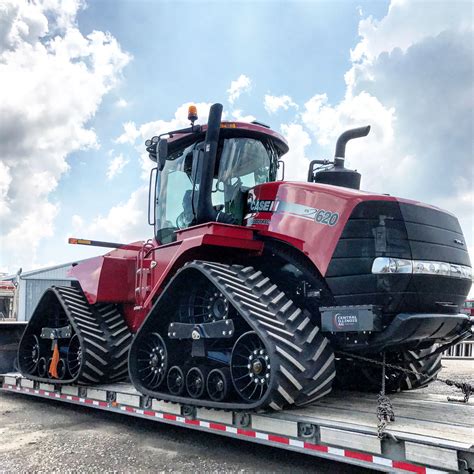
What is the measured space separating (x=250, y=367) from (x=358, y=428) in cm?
110

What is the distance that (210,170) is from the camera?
19.5 ft

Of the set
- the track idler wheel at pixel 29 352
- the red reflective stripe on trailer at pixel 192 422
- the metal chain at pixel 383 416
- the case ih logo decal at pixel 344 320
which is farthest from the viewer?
the track idler wheel at pixel 29 352

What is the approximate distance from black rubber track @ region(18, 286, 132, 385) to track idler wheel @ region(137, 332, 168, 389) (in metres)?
1.27

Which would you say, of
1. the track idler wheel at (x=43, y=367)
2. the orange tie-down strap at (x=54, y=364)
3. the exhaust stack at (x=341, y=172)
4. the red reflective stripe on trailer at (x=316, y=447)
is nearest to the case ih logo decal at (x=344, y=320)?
the red reflective stripe on trailer at (x=316, y=447)

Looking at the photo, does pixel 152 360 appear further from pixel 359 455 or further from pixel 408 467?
pixel 408 467

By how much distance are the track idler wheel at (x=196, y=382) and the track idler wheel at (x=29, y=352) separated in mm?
4043

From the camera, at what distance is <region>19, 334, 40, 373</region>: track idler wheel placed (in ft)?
28.5

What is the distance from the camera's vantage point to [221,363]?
17.7 ft

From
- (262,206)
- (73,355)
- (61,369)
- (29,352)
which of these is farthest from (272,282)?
(29,352)

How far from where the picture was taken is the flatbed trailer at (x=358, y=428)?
370 centimetres

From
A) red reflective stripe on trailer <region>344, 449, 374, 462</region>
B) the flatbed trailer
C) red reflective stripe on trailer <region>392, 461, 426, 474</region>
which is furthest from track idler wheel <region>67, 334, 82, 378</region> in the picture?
red reflective stripe on trailer <region>392, 461, 426, 474</region>

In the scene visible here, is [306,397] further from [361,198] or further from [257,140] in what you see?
[257,140]

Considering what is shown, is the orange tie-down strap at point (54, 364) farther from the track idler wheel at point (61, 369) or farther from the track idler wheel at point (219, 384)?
the track idler wheel at point (219, 384)

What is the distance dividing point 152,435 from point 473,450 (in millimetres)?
3768
